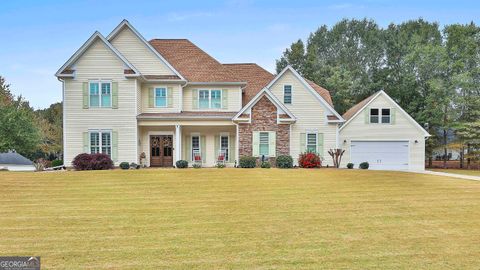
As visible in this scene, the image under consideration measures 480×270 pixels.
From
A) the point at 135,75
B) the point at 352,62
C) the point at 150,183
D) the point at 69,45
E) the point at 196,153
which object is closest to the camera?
the point at 150,183

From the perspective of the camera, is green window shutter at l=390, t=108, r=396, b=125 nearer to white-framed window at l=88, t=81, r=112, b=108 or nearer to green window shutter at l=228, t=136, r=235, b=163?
green window shutter at l=228, t=136, r=235, b=163

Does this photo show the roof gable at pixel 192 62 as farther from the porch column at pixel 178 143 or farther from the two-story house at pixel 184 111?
the porch column at pixel 178 143

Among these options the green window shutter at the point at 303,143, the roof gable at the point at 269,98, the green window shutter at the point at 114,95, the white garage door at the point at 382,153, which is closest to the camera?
the green window shutter at the point at 114,95

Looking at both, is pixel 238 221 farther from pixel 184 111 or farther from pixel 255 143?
pixel 184 111

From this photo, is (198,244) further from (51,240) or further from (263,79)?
(263,79)

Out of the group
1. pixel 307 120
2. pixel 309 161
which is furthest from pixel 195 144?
pixel 309 161

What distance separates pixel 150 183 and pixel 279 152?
1058 centimetres

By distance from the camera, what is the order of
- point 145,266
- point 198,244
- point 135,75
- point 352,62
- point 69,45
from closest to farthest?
point 145,266
point 198,244
point 135,75
point 69,45
point 352,62

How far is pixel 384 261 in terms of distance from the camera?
7805mm

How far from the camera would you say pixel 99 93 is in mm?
23484

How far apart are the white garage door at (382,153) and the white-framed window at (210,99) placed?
449 inches

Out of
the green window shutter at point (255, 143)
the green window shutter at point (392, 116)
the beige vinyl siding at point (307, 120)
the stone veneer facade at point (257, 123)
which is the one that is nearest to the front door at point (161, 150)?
the stone veneer facade at point (257, 123)

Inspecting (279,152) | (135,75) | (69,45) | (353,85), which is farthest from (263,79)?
(353,85)

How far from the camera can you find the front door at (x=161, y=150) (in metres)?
25.8
